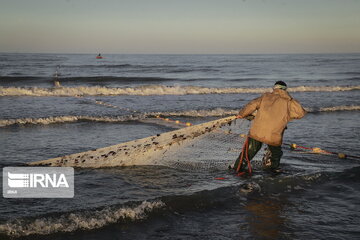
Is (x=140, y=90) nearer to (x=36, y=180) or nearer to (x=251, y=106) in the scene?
(x=36, y=180)

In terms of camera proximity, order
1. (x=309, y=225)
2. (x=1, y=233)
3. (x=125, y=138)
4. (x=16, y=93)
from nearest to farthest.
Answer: (x=1, y=233) < (x=309, y=225) < (x=125, y=138) < (x=16, y=93)

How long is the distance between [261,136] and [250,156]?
0.52 metres

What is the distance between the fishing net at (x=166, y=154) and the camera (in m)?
6.70

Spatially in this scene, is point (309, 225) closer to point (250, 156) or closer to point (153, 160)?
point (250, 156)

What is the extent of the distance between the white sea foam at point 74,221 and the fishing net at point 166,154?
1.71 meters

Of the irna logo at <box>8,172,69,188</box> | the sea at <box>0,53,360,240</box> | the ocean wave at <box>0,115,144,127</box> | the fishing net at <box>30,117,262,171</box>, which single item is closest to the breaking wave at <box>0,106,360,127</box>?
the ocean wave at <box>0,115,144,127</box>

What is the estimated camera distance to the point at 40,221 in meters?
4.61

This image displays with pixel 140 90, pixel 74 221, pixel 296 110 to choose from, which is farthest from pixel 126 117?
pixel 140 90

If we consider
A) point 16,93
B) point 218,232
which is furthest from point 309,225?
point 16,93

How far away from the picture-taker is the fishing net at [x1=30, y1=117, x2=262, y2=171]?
6.70 m

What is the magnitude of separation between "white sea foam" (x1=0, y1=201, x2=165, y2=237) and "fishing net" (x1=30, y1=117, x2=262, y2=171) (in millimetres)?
1712

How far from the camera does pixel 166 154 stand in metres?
6.87

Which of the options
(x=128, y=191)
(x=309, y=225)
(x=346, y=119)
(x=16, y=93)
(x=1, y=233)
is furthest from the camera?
(x=16, y=93)

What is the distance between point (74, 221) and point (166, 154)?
2527mm
